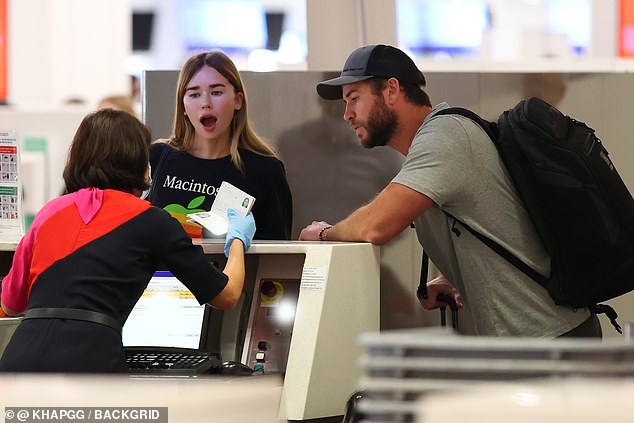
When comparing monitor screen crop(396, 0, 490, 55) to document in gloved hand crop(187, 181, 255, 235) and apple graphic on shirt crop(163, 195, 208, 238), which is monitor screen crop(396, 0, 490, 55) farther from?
document in gloved hand crop(187, 181, 255, 235)

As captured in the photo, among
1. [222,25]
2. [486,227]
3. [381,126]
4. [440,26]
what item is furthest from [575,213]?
[222,25]

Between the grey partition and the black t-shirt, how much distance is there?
38 cm

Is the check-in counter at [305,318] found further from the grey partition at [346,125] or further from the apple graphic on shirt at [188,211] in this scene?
the grey partition at [346,125]

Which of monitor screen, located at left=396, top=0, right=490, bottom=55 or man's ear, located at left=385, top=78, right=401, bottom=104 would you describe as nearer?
man's ear, located at left=385, top=78, right=401, bottom=104

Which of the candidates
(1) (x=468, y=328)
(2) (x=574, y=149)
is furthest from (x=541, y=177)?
(1) (x=468, y=328)

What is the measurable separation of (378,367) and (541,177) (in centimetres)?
164

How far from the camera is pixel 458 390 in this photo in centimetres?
127

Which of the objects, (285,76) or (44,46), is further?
(44,46)

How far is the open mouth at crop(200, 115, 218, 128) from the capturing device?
357 cm

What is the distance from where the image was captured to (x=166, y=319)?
10.5ft

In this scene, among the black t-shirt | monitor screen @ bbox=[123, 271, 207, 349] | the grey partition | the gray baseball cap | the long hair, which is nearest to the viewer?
monitor screen @ bbox=[123, 271, 207, 349]

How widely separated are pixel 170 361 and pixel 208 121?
912mm

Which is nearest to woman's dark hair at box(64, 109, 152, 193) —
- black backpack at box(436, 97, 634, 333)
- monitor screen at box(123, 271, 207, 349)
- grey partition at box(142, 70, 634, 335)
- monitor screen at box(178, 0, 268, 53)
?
monitor screen at box(123, 271, 207, 349)

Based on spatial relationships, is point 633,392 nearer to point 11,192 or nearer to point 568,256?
point 568,256
